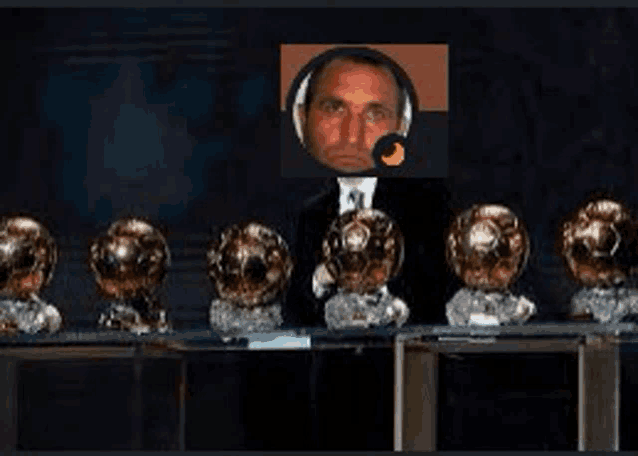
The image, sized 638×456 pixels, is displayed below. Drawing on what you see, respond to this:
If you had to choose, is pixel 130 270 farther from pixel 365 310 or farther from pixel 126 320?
pixel 365 310

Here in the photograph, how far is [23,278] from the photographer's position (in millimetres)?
3520

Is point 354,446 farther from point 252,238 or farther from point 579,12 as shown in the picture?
point 579,12

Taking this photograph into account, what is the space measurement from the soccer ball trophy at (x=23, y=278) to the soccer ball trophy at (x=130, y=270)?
3.3 inches

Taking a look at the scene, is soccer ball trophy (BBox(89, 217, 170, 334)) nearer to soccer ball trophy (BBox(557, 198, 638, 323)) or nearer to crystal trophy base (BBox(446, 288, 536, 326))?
crystal trophy base (BBox(446, 288, 536, 326))

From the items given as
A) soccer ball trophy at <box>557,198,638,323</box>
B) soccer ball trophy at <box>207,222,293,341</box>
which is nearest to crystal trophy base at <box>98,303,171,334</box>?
soccer ball trophy at <box>207,222,293,341</box>

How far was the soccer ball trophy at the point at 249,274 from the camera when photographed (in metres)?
3.51

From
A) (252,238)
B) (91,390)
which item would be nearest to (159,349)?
(252,238)

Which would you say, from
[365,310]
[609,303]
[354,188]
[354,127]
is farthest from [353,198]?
[609,303]

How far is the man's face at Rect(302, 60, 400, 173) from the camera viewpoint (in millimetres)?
4012

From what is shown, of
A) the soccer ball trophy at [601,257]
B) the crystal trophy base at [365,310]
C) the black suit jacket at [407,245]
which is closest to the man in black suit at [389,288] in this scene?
the black suit jacket at [407,245]

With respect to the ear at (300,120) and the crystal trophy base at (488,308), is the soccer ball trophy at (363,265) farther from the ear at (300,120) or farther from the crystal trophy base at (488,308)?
the ear at (300,120)

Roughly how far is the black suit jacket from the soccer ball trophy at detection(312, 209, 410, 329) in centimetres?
43

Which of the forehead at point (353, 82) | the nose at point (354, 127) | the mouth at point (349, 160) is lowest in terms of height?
the mouth at point (349, 160)

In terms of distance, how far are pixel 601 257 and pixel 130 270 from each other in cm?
72
